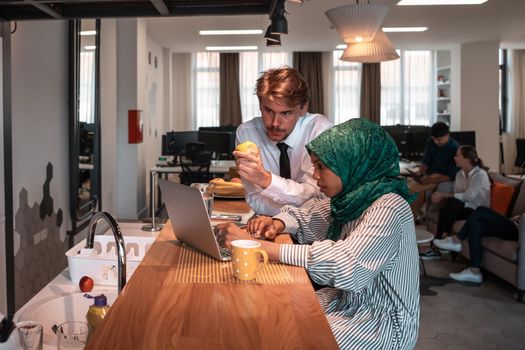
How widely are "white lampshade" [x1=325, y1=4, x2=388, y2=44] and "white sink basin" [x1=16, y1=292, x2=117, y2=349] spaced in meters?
3.35

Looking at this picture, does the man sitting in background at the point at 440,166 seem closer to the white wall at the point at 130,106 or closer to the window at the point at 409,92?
the white wall at the point at 130,106

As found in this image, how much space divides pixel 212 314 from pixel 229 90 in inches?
475

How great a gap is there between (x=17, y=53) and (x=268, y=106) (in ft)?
4.30

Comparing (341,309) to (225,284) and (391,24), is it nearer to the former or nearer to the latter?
(225,284)

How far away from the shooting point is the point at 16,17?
5.99 feet

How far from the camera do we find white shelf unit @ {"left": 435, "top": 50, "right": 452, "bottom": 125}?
12.4m

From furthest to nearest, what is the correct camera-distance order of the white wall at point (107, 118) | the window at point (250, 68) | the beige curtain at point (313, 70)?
1. the window at point (250, 68)
2. the beige curtain at point (313, 70)
3. the white wall at point (107, 118)

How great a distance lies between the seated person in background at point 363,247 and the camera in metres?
1.34

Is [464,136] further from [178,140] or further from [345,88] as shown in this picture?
[178,140]

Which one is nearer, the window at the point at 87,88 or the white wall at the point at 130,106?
the window at the point at 87,88

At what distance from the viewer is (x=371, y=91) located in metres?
12.8

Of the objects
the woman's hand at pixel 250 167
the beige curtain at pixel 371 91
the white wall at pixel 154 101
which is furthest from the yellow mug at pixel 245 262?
the beige curtain at pixel 371 91

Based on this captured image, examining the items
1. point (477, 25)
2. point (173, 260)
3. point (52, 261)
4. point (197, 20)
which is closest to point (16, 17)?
point (173, 260)

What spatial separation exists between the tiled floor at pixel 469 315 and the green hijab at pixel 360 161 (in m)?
2.30
